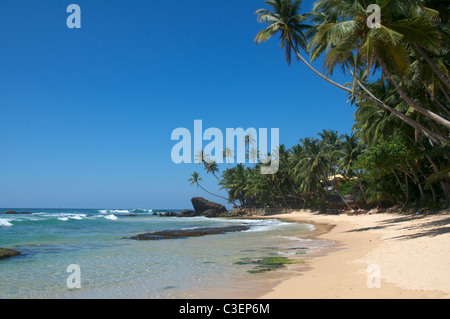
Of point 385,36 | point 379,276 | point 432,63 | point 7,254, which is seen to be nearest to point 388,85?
point 432,63

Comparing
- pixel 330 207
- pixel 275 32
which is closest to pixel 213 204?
pixel 330 207

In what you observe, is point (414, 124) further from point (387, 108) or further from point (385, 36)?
point (385, 36)

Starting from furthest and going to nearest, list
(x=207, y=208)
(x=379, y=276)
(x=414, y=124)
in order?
(x=207, y=208) < (x=414, y=124) < (x=379, y=276)

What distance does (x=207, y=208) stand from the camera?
2751 inches

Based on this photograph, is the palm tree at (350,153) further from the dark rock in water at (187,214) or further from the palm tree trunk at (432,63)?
the dark rock in water at (187,214)

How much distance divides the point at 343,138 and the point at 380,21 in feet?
78.6

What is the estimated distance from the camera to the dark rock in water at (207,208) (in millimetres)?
66000

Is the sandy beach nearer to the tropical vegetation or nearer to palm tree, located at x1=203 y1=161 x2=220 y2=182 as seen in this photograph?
the tropical vegetation

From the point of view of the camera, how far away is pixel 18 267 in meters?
10.9

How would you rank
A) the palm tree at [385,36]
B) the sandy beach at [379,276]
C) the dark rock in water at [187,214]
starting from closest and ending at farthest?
the sandy beach at [379,276], the palm tree at [385,36], the dark rock in water at [187,214]

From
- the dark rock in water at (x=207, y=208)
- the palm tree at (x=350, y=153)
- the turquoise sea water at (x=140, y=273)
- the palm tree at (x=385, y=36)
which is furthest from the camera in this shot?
the dark rock in water at (x=207, y=208)

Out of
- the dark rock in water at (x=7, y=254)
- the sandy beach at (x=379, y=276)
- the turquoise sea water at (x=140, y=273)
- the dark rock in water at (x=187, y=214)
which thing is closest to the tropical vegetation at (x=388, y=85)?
the sandy beach at (x=379, y=276)

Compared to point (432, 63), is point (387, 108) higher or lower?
lower
